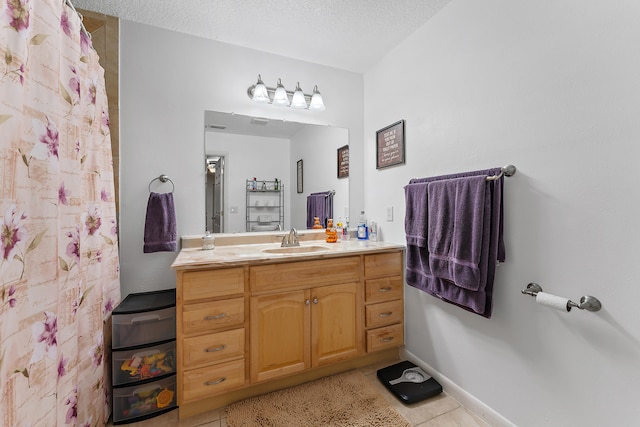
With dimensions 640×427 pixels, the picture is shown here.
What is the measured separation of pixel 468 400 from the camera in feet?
5.04

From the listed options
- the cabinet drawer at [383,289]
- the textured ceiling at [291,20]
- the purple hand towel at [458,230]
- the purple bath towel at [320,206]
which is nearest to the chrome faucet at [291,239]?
the purple bath towel at [320,206]

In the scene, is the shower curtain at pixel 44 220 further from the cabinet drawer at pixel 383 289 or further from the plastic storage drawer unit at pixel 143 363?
the cabinet drawer at pixel 383 289

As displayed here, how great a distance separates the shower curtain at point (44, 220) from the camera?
2.42ft

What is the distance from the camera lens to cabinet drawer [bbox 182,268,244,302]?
1.40 meters

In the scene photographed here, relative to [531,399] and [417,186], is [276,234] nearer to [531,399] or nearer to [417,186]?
[417,186]

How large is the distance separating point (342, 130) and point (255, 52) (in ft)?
3.09

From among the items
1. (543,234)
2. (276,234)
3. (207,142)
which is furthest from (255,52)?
(543,234)

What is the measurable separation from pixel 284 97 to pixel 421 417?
2300mm

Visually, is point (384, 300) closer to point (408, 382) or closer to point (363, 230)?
point (408, 382)

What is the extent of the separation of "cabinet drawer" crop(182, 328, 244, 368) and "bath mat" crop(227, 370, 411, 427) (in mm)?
330

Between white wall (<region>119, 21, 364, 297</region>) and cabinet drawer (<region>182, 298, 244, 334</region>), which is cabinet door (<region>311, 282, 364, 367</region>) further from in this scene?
white wall (<region>119, 21, 364, 297</region>)

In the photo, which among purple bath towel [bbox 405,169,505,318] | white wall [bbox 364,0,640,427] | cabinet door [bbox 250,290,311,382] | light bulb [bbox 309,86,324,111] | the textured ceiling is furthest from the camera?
light bulb [bbox 309,86,324,111]

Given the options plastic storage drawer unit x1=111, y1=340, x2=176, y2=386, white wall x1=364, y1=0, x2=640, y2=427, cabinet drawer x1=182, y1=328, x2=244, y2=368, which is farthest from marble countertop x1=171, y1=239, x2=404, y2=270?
white wall x1=364, y1=0, x2=640, y2=427

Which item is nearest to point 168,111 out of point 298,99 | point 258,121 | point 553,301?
point 258,121
